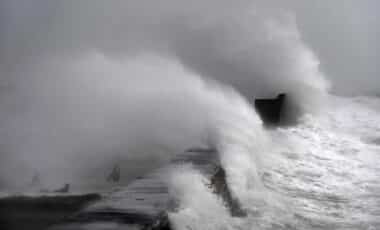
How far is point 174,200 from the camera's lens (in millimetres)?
3656

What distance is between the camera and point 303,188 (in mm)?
5734

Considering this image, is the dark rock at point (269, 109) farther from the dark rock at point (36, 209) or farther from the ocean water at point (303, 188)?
the dark rock at point (36, 209)

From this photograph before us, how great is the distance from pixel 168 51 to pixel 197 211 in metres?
14.3

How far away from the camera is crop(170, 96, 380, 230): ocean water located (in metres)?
3.96

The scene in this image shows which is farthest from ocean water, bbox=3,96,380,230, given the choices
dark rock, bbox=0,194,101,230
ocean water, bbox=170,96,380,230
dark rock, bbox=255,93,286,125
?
dark rock, bbox=255,93,286,125

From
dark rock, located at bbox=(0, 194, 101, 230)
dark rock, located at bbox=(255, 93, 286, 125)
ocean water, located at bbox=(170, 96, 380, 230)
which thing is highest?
dark rock, located at bbox=(255, 93, 286, 125)

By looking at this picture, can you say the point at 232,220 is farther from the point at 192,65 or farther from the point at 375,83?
the point at 375,83

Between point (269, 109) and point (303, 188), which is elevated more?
point (269, 109)

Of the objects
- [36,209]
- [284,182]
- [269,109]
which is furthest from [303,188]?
[269,109]

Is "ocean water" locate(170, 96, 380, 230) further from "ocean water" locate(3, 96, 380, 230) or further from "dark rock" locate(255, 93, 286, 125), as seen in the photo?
"dark rock" locate(255, 93, 286, 125)

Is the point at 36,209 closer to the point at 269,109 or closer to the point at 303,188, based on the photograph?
the point at 303,188

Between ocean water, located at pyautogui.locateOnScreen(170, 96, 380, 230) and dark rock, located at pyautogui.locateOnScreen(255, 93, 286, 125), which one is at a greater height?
dark rock, located at pyautogui.locateOnScreen(255, 93, 286, 125)

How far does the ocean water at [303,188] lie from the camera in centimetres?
396

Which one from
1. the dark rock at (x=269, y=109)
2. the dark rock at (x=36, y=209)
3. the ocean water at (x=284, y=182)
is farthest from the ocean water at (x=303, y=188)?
the dark rock at (x=269, y=109)
